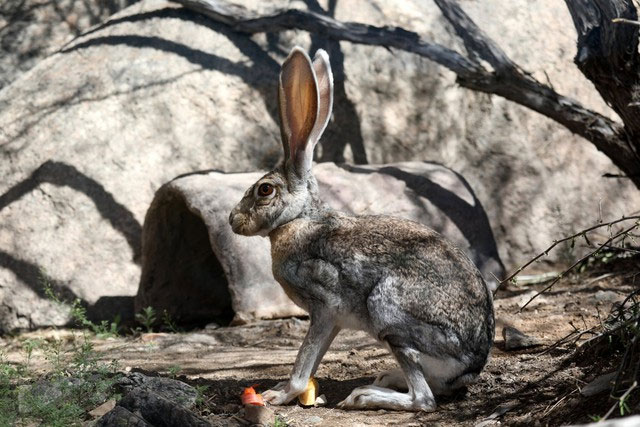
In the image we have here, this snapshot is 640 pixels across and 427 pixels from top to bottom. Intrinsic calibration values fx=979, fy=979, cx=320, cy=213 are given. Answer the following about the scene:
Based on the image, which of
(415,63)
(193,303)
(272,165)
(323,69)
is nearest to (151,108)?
(272,165)

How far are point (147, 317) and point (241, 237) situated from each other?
101 centimetres

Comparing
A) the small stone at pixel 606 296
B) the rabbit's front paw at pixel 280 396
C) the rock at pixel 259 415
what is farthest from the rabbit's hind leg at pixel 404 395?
the small stone at pixel 606 296

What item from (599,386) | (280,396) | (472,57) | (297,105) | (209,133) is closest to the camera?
(599,386)

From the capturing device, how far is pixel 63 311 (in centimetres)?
831

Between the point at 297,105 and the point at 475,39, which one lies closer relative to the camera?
the point at 297,105

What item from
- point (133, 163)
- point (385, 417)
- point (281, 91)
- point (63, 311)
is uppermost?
point (281, 91)

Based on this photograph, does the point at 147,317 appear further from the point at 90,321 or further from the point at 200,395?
the point at 200,395

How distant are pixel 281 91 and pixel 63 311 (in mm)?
3744

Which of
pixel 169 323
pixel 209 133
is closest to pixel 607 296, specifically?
pixel 169 323

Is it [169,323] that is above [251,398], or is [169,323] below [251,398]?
below

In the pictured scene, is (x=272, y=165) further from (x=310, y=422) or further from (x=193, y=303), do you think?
(x=310, y=422)

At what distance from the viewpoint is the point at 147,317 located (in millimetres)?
7840

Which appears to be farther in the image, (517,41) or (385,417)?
(517,41)

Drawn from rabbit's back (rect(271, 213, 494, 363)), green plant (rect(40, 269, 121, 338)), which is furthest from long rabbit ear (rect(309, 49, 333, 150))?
green plant (rect(40, 269, 121, 338))
